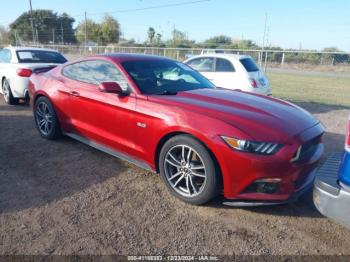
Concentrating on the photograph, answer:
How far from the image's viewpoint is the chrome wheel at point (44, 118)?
515cm

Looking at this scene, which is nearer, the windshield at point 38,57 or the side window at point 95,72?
the side window at point 95,72

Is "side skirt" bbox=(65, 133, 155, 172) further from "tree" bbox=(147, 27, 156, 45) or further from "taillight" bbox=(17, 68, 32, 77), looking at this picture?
"tree" bbox=(147, 27, 156, 45)

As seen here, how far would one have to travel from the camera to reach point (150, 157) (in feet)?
12.1

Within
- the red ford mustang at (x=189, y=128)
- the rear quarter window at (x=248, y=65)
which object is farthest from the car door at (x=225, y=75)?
the red ford mustang at (x=189, y=128)

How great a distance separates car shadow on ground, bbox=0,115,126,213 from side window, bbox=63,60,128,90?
1100mm

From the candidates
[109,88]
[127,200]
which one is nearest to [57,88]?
[109,88]

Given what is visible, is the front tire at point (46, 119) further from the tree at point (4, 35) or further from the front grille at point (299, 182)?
the tree at point (4, 35)

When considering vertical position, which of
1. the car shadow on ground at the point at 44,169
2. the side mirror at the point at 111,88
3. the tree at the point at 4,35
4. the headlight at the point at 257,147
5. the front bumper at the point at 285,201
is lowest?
the car shadow on ground at the point at 44,169

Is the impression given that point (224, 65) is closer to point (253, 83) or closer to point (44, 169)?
point (253, 83)

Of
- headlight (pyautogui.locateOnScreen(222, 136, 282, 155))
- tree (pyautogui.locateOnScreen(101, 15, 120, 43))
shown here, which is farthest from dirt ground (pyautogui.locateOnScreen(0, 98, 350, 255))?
tree (pyautogui.locateOnScreen(101, 15, 120, 43))

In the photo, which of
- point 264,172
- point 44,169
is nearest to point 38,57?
point 44,169

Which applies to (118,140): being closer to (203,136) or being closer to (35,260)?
(203,136)

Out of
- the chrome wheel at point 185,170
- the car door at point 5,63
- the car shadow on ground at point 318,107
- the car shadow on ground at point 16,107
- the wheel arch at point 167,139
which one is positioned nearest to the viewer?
the wheel arch at point 167,139

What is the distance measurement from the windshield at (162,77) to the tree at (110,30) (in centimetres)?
5340
